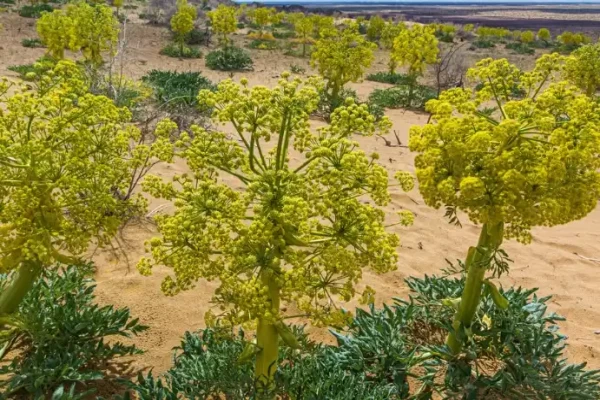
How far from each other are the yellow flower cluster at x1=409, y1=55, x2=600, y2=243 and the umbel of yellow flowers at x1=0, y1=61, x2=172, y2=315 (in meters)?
1.58

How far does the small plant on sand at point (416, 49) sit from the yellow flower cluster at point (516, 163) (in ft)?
43.6

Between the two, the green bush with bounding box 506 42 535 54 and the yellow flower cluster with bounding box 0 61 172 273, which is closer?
the yellow flower cluster with bounding box 0 61 172 273

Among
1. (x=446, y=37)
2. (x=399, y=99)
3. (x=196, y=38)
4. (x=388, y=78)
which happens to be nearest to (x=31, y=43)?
(x=196, y=38)

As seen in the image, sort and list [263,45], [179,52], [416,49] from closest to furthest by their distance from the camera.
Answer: [416,49]
[179,52]
[263,45]

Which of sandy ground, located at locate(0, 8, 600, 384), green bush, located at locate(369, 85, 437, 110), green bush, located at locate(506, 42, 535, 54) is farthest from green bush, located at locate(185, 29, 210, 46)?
green bush, located at locate(506, 42, 535, 54)

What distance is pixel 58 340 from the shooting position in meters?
3.78

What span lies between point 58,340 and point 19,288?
56 cm

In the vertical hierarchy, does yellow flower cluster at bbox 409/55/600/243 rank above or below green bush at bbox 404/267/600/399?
above

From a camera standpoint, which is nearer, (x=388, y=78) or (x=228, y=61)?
(x=228, y=61)

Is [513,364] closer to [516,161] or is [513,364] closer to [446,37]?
[516,161]

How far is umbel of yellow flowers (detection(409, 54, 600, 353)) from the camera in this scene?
291cm

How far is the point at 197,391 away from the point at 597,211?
8.04m

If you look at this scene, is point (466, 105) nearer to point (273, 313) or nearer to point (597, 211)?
point (273, 313)

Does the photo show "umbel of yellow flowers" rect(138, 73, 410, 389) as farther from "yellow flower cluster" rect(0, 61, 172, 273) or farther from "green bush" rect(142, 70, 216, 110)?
"green bush" rect(142, 70, 216, 110)
